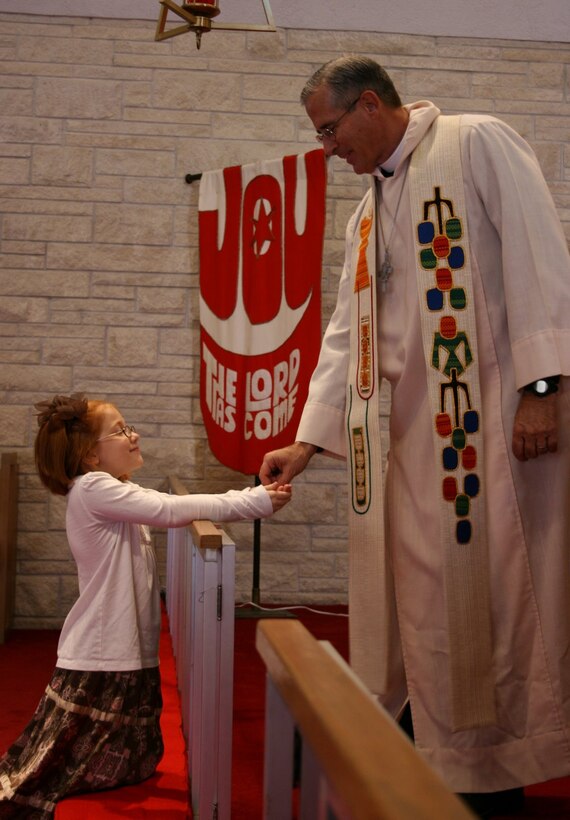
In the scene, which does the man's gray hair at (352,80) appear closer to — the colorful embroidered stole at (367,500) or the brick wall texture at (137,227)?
the colorful embroidered stole at (367,500)

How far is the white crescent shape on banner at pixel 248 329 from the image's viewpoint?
4648mm

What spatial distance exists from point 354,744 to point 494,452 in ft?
5.23

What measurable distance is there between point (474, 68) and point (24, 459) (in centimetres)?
291

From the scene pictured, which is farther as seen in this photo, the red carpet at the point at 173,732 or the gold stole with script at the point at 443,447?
the red carpet at the point at 173,732

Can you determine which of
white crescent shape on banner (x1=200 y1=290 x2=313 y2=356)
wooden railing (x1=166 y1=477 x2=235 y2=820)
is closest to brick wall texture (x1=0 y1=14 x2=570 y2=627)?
white crescent shape on banner (x1=200 y1=290 x2=313 y2=356)

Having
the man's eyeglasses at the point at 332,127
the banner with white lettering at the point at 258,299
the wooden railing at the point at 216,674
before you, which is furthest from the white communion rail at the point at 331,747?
the banner with white lettering at the point at 258,299

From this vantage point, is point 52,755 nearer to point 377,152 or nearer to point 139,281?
point 377,152

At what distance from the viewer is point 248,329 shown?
4.73 metres

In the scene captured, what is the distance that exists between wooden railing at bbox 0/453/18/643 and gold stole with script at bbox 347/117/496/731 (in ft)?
8.08

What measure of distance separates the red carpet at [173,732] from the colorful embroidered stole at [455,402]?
42cm

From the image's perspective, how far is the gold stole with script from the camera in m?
2.09

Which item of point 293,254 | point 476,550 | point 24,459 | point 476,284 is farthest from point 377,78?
point 24,459

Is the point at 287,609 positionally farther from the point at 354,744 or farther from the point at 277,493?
the point at 354,744

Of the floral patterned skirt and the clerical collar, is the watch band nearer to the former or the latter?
the clerical collar
